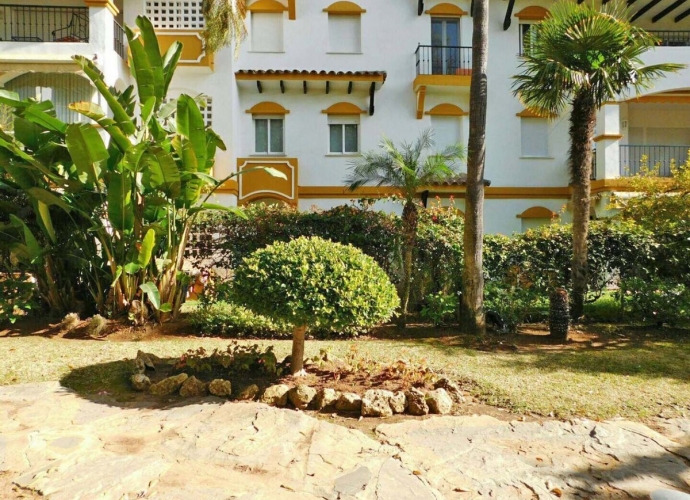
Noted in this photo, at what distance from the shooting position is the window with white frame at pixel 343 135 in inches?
766

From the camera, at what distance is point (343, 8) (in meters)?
19.3

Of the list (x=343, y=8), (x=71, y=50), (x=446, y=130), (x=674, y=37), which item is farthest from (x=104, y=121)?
(x=674, y=37)

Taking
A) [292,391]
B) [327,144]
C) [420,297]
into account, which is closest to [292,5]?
[327,144]

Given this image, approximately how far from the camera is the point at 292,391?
546 centimetres

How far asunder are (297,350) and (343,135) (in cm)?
1455

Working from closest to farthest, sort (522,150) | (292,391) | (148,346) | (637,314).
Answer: (292,391)
(148,346)
(637,314)
(522,150)

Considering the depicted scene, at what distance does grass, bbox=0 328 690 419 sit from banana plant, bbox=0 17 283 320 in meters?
1.24

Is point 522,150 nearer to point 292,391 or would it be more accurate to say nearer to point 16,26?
point 292,391

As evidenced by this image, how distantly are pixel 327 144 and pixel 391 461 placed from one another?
636 inches

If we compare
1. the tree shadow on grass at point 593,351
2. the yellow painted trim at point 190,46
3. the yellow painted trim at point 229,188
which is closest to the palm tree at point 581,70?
the tree shadow on grass at point 593,351

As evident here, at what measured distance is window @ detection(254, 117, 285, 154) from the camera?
63.4ft

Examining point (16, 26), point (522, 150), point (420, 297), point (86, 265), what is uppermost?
point (16, 26)

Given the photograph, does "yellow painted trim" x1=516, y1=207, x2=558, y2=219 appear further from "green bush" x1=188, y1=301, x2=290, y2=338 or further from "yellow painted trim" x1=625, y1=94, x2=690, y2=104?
"green bush" x1=188, y1=301, x2=290, y2=338

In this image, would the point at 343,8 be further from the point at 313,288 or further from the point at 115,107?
the point at 313,288
